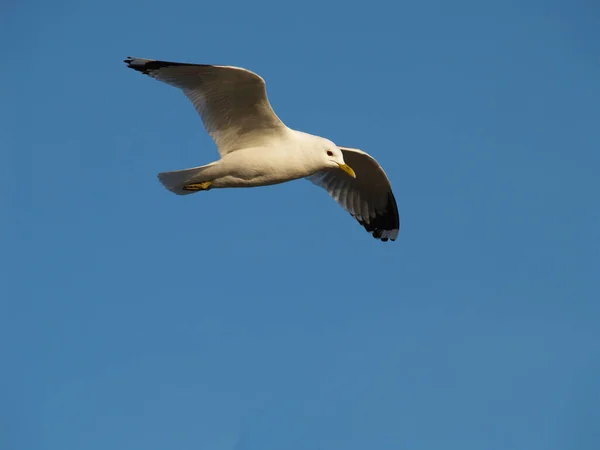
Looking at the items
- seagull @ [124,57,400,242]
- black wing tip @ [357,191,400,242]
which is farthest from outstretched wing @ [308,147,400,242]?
seagull @ [124,57,400,242]

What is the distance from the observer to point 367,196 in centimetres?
1324

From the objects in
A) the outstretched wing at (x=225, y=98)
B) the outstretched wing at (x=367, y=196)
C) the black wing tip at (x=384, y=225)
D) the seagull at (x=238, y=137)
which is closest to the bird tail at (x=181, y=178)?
the seagull at (x=238, y=137)

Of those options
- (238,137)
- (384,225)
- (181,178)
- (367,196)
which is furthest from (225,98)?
(384,225)

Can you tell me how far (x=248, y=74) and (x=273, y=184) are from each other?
138 centimetres

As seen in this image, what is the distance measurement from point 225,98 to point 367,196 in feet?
10.1

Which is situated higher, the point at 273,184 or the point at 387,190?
the point at 387,190

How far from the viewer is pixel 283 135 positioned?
36.1 ft

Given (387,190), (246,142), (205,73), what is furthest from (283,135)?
(387,190)

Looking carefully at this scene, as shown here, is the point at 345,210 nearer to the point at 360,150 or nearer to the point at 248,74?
the point at 360,150

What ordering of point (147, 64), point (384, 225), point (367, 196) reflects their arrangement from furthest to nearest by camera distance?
point (384, 225), point (367, 196), point (147, 64)

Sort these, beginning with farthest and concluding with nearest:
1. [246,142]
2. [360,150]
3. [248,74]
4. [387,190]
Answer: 1. [387,190]
2. [360,150]
3. [246,142]
4. [248,74]

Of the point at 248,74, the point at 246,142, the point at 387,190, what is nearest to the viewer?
the point at 248,74

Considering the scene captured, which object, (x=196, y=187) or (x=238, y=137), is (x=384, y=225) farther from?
(x=196, y=187)

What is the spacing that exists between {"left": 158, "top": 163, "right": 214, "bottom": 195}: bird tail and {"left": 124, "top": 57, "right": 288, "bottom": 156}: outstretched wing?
399 millimetres
